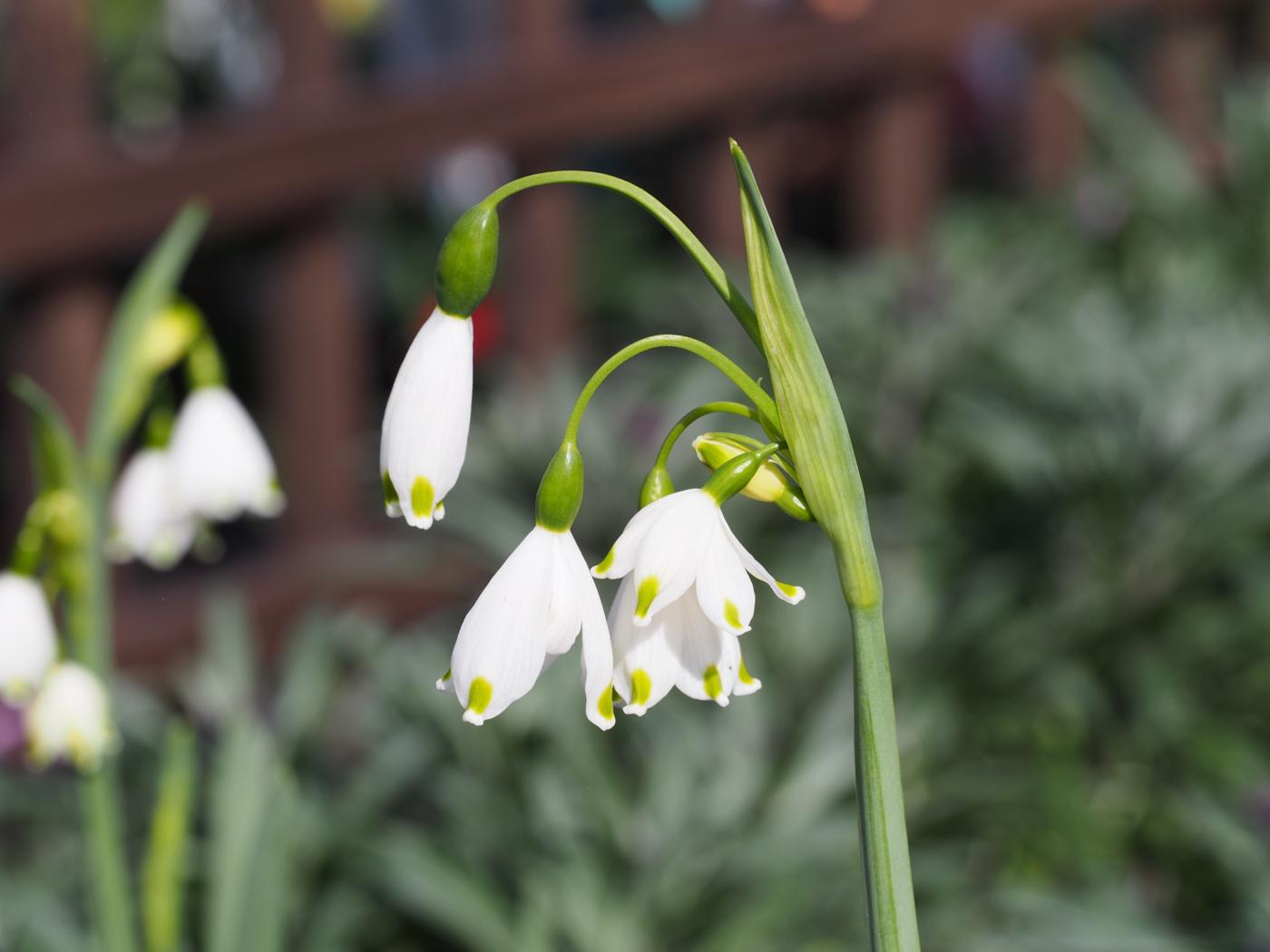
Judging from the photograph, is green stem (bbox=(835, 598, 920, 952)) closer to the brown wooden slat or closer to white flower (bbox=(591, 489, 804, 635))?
white flower (bbox=(591, 489, 804, 635))

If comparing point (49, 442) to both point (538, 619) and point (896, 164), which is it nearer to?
point (538, 619)

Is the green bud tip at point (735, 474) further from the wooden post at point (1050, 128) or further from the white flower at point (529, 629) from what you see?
the wooden post at point (1050, 128)

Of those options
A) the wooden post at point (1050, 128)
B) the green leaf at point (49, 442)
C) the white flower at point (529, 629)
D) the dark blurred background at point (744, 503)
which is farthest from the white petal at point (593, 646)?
the wooden post at point (1050, 128)

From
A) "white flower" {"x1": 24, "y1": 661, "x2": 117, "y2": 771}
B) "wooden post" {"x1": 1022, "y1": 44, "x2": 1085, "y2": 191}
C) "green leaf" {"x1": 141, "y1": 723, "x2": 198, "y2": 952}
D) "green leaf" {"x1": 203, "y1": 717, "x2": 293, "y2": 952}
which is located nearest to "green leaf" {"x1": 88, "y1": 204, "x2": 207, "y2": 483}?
"white flower" {"x1": 24, "y1": 661, "x2": 117, "y2": 771}

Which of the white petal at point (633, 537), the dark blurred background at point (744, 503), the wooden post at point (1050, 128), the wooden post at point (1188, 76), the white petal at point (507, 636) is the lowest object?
the white petal at point (507, 636)

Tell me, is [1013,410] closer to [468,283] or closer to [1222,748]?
[1222,748]

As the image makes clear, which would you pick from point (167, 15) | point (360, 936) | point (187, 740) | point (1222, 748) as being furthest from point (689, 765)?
point (167, 15)
